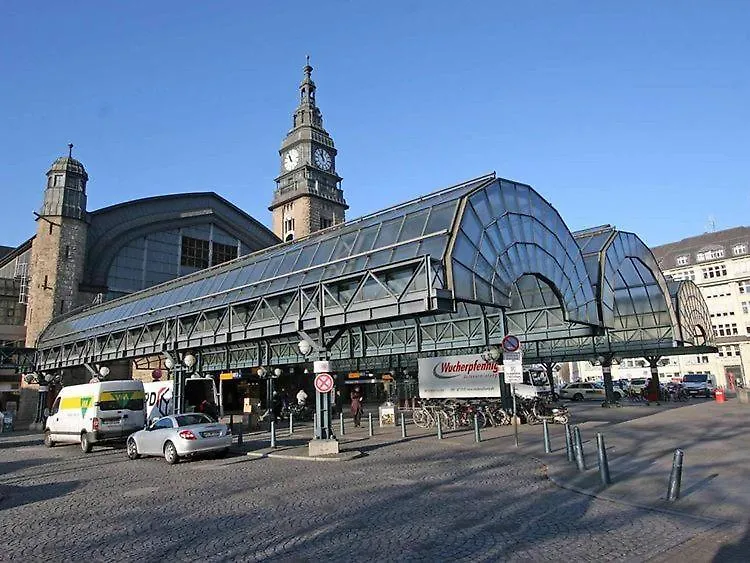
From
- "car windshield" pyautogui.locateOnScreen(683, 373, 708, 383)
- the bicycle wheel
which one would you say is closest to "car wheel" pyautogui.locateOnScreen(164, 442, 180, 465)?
the bicycle wheel

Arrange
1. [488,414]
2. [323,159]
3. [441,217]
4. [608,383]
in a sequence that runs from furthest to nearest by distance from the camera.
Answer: [323,159], [608,383], [488,414], [441,217]

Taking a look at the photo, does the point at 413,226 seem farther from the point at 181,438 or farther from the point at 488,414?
the point at 488,414

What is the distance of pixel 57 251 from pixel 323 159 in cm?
3517

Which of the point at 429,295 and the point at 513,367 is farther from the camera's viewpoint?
the point at 513,367

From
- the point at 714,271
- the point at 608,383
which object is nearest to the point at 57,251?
the point at 608,383

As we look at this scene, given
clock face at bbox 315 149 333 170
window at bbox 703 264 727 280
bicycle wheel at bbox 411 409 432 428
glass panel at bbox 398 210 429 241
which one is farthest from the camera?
window at bbox 703 264 727 280

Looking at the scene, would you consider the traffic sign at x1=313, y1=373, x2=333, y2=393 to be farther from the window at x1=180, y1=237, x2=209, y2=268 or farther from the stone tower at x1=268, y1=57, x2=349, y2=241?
the stone tower at x1=268, y1=57, x2=349, y2=241

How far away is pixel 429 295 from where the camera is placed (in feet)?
49.2

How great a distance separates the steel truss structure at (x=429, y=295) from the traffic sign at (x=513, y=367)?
212 centimetres

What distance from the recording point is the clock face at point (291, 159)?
7143cm

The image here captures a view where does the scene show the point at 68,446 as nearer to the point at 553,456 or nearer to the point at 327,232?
the point at 327,232

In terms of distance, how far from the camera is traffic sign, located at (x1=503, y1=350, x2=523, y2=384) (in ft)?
49.8

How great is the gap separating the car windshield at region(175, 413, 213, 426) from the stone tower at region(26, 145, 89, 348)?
35.7 m

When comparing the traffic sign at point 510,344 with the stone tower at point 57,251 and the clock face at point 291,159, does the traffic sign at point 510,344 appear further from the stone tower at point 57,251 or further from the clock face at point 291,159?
the clock face at point 291,159
